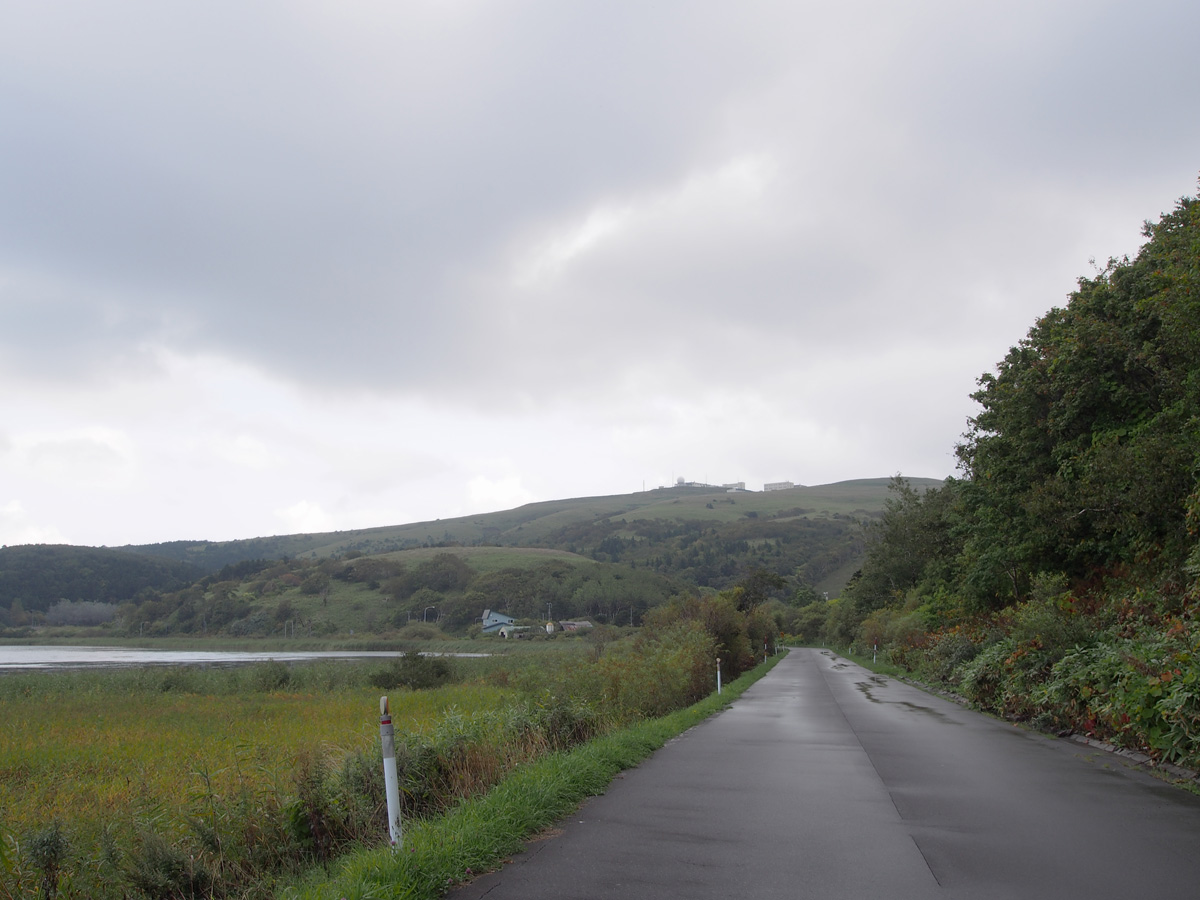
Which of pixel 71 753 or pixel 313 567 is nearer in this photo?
pixel 71 753

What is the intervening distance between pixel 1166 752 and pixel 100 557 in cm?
18976

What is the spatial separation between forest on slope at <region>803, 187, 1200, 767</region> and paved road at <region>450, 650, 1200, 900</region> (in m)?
1.53

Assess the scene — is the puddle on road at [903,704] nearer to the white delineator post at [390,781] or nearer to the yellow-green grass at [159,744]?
the yellow-green grass at [159,744]

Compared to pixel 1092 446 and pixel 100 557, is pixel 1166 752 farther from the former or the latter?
pixel 100 557

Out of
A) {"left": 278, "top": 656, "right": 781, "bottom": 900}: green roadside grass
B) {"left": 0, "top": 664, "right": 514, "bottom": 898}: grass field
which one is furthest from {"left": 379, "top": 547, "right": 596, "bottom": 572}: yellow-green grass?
Result: {"left": 278, "top": 656, "right": 781, "bottom": 900}: green roadside grass

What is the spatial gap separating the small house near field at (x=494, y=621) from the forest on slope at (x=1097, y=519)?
9272 centimetres

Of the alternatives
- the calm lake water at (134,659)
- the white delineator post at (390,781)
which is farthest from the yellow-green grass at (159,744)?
the calm lake water at (134,659)

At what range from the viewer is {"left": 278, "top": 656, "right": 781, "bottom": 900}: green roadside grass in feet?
16.5

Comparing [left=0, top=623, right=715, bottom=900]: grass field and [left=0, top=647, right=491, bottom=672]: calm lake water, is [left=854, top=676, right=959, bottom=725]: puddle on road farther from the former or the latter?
[left=0, top=647, right=491, bottom=672]: calm lake water

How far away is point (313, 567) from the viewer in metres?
152

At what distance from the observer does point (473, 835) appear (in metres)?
5.98

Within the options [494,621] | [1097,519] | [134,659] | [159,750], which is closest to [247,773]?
[159,750]

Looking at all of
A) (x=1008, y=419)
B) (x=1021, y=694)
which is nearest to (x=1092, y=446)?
(x=1008, y=419)

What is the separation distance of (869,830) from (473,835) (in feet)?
11.4
